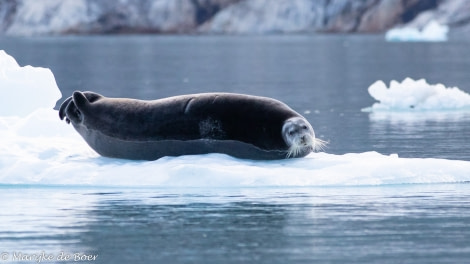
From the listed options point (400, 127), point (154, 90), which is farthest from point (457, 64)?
point (400, 127)

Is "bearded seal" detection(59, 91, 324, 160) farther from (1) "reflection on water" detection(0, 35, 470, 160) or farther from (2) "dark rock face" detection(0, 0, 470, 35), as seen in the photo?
(2) "dark rock face" detection(0, 0, 470, 35)

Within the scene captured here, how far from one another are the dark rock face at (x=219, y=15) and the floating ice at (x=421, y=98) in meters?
83.0

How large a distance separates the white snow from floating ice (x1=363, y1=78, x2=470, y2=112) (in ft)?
38.3

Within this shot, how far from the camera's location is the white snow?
1265cm

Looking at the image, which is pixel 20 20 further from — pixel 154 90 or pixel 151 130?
pixel 151 130

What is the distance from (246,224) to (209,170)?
88.0 inches

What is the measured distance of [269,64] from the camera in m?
57.2

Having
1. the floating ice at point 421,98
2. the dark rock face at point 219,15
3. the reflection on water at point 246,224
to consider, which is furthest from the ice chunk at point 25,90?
the dark rock face at point 219,15

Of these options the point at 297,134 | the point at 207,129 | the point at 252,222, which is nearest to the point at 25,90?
the point at 207,129

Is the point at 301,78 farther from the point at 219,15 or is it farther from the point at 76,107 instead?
the point at 219,15

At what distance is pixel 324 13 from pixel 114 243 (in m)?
105

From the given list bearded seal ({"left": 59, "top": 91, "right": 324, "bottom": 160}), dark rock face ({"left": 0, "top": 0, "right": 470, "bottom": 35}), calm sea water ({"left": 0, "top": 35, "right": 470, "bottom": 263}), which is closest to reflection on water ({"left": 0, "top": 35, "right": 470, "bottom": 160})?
calm sea water ({"left": 0, "top": 35, "right": 470, "bottom": 263})

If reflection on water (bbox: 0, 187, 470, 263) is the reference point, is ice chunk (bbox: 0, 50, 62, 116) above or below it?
below

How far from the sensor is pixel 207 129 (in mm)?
13227
